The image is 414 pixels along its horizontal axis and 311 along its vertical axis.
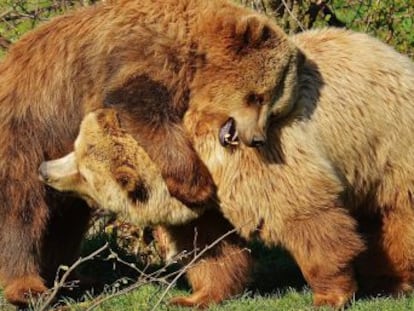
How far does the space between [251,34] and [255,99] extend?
43 centimetres

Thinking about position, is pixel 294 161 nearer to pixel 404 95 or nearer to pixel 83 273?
pixel 404 95

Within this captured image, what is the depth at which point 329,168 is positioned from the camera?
7.83 metres

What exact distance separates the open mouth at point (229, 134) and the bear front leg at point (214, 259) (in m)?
0.75

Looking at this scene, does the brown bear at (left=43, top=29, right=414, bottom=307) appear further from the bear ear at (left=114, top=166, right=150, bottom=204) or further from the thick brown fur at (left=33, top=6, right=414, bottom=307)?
the bear ear at (left=114, top=166, right=150, bottom=204)

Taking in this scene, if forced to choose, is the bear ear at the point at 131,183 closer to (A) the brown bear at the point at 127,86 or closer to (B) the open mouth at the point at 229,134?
(A) the brown bear at the point at 127,86

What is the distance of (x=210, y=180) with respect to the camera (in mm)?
7719

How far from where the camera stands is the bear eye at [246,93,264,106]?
299 inches

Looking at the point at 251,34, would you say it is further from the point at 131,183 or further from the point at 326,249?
the point at 326,249

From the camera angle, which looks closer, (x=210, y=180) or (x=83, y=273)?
(x=210, y=180)

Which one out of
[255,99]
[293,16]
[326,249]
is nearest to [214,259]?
[326,249]

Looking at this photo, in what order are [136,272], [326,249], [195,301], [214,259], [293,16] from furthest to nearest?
[293,16], [136,272], [214,259], [195,301], [326,249]

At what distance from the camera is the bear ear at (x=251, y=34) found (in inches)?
301

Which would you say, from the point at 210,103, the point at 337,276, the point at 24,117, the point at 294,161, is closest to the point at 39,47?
the point at 24,117

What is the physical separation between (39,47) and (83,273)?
217 cm
